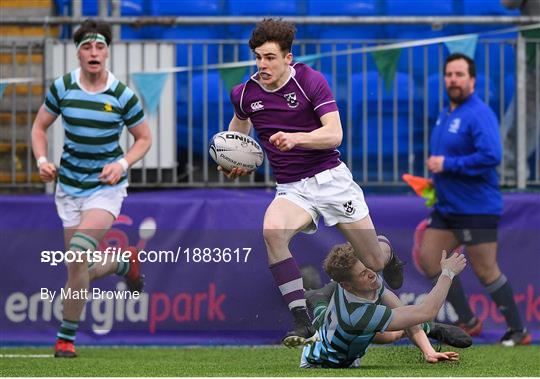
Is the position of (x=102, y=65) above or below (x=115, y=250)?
above

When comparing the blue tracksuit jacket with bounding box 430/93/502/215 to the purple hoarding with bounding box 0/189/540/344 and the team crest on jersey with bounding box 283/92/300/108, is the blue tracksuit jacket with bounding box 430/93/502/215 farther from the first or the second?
the team crest on jersey with bounding box 283/92/300/108

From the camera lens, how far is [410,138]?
36.1ft

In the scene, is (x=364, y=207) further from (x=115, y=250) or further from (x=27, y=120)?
(x=27, y=120)

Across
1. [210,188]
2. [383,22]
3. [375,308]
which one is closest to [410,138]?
[383,22]

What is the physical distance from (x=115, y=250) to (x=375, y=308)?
1915 mm

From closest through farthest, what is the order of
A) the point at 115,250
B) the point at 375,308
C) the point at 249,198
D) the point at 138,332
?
the point at 375,308
the point at 115,250
the point at 138,332
the point at 249,198

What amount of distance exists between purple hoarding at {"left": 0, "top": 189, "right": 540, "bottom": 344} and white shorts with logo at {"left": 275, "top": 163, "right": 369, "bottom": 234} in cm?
45

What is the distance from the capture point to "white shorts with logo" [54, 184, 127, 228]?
898cm

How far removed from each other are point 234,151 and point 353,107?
3560 mm

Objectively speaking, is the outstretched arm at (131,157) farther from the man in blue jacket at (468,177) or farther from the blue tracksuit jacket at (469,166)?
the blue tracksuit jacket at (469,166)

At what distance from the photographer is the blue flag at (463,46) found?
10727 millimetres

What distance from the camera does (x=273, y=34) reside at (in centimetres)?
750

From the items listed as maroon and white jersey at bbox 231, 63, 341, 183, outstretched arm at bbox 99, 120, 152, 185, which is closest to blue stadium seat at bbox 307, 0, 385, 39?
outstretched arm at bbox 99, 120, 152, 185

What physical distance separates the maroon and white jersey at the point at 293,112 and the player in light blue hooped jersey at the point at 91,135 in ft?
5.26
